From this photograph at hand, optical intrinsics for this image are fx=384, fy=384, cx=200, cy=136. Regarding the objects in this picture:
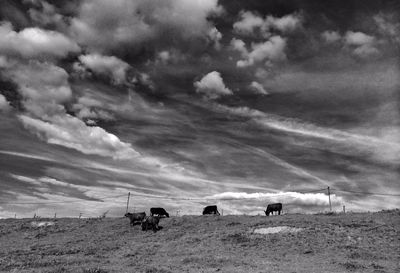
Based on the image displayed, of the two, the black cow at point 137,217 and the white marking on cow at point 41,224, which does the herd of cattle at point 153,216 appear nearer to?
the black cow at point 137,217

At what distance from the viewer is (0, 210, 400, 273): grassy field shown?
2553cm

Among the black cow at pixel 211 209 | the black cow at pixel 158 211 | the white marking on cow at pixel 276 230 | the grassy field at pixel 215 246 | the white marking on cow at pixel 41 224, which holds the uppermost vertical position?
the black cow at pixel 211 209

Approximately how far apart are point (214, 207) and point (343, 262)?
3534cm

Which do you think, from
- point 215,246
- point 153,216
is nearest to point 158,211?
point 153,216

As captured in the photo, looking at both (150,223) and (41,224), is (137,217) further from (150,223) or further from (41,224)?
(41,224)

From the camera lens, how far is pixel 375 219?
39.6 m

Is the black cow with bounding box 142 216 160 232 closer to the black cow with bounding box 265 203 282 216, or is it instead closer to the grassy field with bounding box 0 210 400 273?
the grassy field with bounding box 0 210 400 273

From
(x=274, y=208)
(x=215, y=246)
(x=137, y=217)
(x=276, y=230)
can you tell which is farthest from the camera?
(x=274, y=208)

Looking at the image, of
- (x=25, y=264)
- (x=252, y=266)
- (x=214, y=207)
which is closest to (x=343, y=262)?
(x=252, y=266)

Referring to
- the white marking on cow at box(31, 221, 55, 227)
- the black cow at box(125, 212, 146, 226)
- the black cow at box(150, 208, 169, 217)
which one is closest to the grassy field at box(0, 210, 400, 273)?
the black cow at box(125, 212, 146, 226)

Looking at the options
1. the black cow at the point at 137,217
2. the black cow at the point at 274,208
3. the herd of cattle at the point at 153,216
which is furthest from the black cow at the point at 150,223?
the black cow at the point at 274,208

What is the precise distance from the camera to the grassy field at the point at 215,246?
25534 mm

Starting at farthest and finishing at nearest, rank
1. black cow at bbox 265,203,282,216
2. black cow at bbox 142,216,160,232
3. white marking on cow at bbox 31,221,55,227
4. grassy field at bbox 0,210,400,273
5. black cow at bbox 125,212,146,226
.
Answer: black cow at bbox 265,203,282,216 < white marking on cow at bbox 31,221,55,227 < black cow at bbox 125,212,146,226 < black cow at bbox 142,216,160,232 < grassy field at bbox 0,210,400,273

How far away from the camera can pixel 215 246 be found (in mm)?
33781
